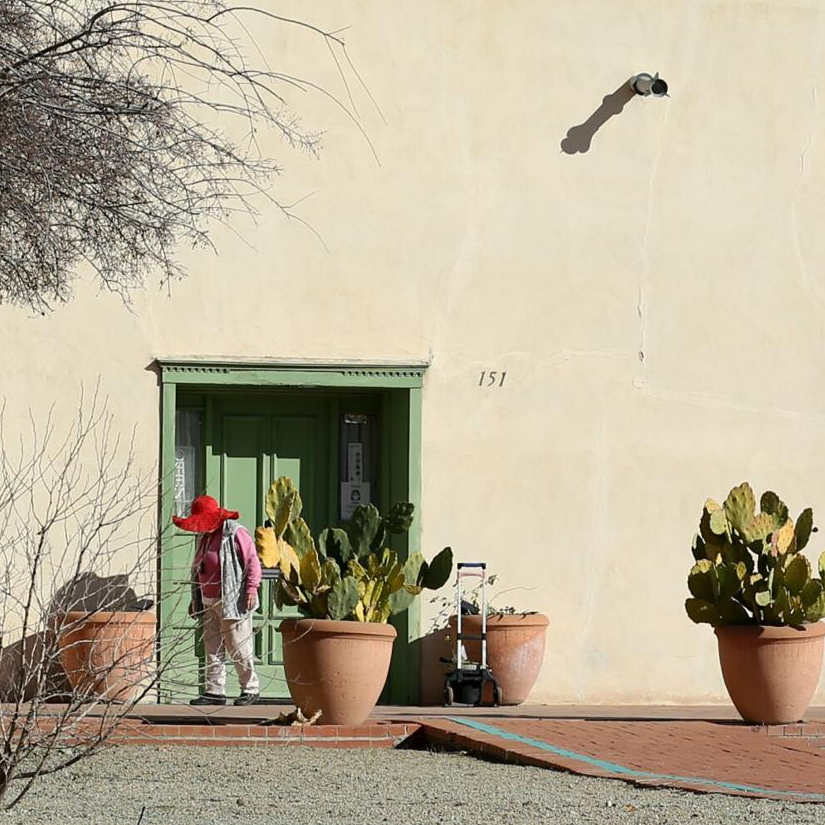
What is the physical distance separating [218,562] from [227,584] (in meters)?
0.17

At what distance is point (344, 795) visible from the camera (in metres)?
8.34

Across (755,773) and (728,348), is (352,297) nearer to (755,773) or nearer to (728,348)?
(728,348)

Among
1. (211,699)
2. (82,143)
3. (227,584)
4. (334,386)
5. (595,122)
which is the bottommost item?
(211,699)

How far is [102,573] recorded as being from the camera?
1251cm

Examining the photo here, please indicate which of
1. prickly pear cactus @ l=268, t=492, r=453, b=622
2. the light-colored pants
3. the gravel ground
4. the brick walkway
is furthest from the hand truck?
the gravel ground

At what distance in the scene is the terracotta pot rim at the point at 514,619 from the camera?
13.0 metres

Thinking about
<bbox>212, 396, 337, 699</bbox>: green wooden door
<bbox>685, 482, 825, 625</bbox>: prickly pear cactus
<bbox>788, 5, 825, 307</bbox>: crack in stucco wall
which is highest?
<bbox>788, 5, 825, 307</bbox>: crack in stucco wall

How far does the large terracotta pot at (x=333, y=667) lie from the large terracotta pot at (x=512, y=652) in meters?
2.37

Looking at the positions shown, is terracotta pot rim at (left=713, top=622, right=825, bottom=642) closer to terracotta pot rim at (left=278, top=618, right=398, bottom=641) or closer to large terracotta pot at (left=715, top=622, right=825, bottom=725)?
large terracotta pot at (left=715, top=622, right=825, bottom=725)

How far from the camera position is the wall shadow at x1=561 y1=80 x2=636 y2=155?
13703 millimetres

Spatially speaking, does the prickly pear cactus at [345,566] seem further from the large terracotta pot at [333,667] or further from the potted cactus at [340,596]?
the large terracotta pot at [333,667]

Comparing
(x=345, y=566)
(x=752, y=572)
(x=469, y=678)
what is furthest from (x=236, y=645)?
(x=752, y=572)

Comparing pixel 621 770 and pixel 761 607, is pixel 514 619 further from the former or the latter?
pixel 621 770

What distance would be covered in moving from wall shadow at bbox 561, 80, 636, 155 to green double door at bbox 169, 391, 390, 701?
2.49 m
